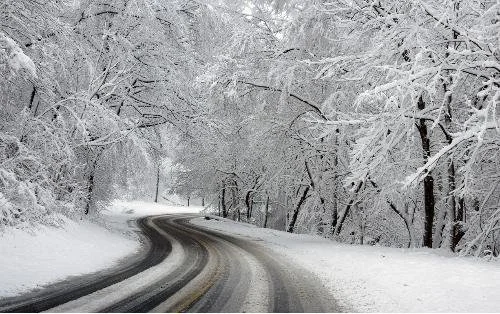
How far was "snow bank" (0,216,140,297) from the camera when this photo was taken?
8359mm

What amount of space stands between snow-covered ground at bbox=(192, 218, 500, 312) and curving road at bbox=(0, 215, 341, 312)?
63 cm

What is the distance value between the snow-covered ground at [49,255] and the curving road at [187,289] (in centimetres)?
45

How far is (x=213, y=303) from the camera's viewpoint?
746 cm

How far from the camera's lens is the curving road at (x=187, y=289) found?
23.0ft

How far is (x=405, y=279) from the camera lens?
32.1 feet

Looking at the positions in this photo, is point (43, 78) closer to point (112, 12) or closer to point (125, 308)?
point (125, 308)

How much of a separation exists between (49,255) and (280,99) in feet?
28.0

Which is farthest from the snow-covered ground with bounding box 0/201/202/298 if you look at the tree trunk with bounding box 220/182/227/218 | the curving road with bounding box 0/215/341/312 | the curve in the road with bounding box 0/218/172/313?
the tree trunk with bounding box 220/182/227/218

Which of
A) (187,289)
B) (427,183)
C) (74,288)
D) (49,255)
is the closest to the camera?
(74,288)

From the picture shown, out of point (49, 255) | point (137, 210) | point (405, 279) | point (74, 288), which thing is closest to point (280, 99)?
point (405, 279)

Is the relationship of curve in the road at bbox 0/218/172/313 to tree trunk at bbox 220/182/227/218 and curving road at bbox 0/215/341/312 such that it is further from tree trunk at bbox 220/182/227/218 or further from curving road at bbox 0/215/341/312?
tree trunk at bbox 220/182/227/218

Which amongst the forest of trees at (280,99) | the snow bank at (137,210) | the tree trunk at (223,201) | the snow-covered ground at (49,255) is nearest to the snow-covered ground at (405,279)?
the forest of trees at (280,99)

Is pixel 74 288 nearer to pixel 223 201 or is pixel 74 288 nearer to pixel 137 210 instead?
pixel 223 201

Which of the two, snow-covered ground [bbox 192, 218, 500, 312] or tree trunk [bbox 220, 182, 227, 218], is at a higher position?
tree trunk [bbox 220, 182, 227, 218]
